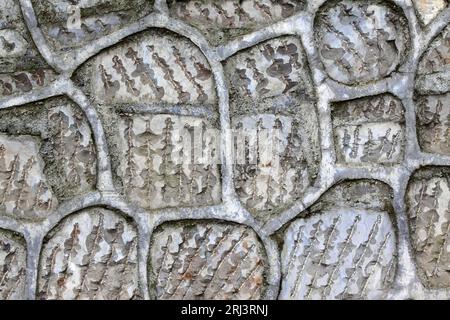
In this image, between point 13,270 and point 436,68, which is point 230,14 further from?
point 13,270

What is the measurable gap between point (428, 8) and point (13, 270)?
948mm

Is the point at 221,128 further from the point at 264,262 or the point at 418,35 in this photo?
the point at 418,35

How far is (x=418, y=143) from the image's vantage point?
5.17 feet

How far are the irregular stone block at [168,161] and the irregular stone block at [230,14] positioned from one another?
18 centimetres

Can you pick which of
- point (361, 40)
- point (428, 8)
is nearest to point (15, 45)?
point (361, 40)

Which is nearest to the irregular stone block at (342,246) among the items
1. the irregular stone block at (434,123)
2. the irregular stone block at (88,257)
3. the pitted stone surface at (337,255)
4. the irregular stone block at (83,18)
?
the pitted stone surface at (337,255)

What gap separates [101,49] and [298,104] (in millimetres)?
393

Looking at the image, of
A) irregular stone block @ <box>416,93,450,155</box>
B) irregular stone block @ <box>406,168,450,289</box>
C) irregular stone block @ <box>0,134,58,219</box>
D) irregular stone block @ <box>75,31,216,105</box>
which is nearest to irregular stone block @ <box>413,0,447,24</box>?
irregular stone block @ <box>416,93,450,155</box>

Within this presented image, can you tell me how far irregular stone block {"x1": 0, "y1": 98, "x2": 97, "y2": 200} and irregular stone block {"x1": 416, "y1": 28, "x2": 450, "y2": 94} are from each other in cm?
66

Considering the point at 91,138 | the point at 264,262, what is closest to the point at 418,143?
the point at 264,262

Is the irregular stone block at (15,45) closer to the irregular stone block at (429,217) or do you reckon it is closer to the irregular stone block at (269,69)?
the irregular stone block at (269,69)

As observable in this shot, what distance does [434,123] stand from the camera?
1588 millimetres

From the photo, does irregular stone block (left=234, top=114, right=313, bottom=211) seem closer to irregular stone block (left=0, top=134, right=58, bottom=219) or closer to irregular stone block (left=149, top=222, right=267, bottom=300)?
irregular stone block (left=149, top=222, right=267, bottom=300)

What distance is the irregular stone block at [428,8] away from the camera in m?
1.57
